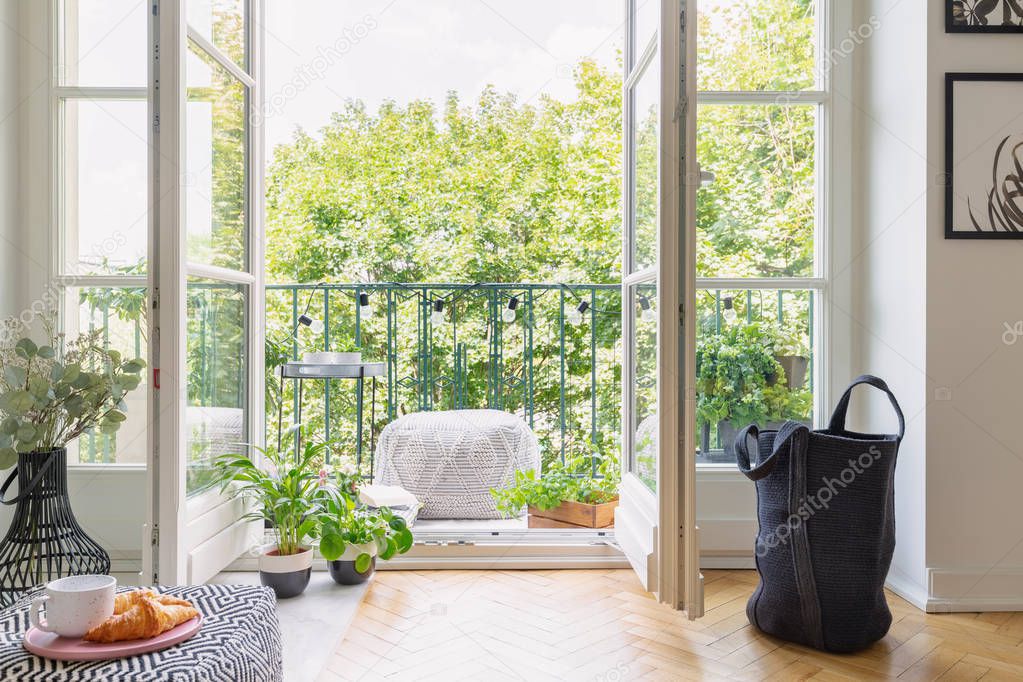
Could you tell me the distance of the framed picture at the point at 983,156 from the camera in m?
2.19

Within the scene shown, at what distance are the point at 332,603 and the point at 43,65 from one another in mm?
1952

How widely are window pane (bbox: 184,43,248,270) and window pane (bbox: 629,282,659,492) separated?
1.21m

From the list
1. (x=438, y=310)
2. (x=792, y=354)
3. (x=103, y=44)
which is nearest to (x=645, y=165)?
(x=792, y=354)

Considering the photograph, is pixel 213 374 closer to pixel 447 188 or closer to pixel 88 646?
pixel 88 646

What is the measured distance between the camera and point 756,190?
2.66 m

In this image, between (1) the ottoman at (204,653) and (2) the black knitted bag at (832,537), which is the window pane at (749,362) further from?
(1) the ottoman at (204,653)

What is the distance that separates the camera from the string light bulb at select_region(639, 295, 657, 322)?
203 cm

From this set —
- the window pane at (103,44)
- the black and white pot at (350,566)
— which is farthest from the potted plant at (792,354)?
the window pane at (103,44)

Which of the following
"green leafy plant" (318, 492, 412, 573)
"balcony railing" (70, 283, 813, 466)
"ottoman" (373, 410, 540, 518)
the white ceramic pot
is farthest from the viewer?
"balcony railing" (70, 283, 813, 466)
